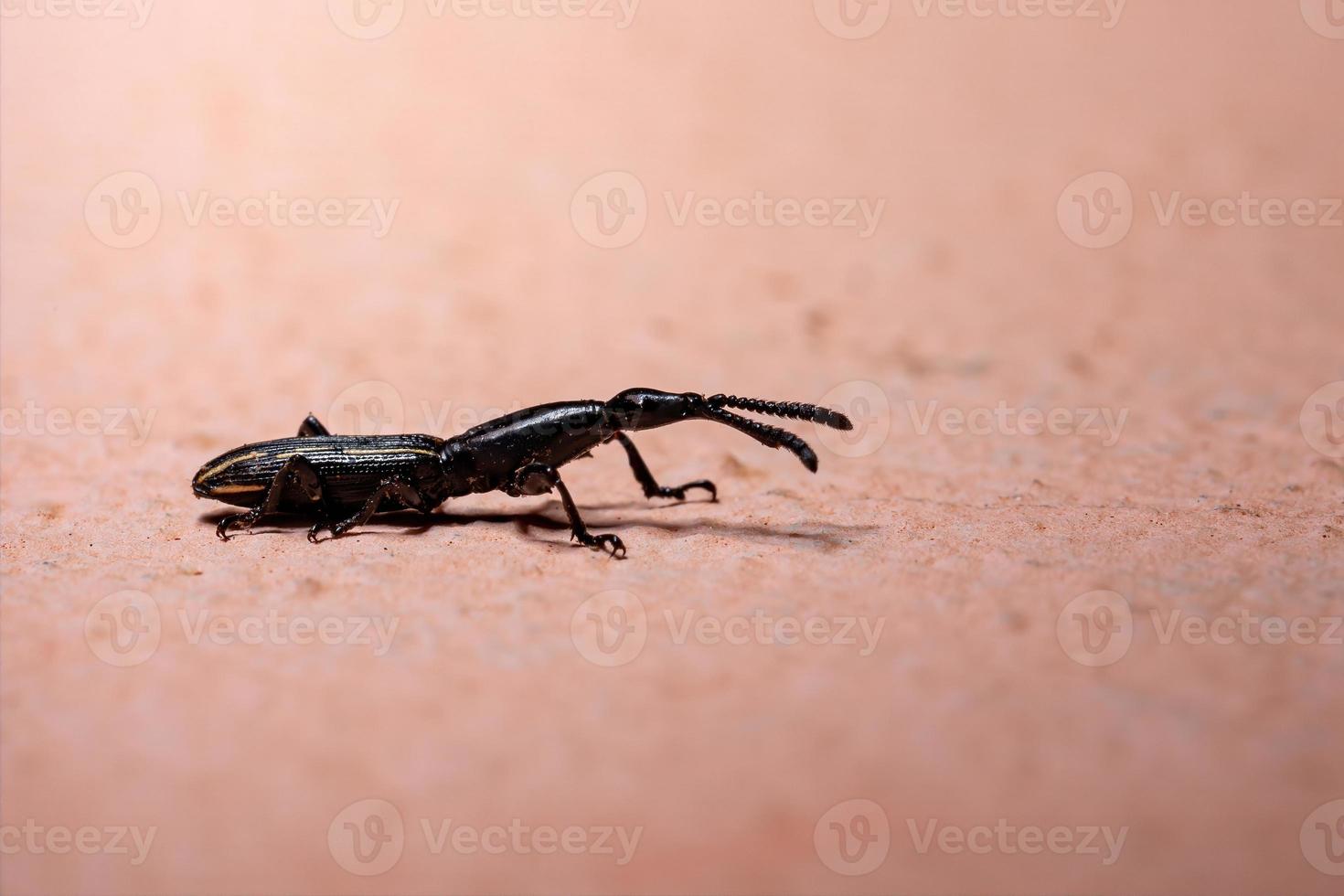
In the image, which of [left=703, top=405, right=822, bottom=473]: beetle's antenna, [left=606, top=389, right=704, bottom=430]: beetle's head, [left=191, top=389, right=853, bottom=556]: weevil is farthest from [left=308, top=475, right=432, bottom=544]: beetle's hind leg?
[left=703, top=405, right=822, bottom=473]: beetle's antenna

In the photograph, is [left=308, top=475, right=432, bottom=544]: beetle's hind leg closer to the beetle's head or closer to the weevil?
the weevil

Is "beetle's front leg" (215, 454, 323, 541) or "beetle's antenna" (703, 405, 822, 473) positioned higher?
"beetle's antenna" (703, 405, 822, 473)

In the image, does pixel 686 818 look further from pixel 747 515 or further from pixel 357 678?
pixel 747 515

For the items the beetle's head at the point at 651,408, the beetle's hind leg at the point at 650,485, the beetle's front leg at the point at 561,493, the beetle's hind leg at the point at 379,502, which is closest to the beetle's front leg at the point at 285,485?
the beetle's hind leg at the point at 379,502

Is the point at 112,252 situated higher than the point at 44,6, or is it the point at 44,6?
the point at 44,6

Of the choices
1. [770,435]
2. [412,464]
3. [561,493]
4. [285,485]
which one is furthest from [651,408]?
[285,485]

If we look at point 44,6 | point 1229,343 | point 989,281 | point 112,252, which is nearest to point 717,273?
point 989,281

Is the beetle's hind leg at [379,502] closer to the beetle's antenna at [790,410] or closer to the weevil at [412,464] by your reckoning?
the weevil at [412,464]
